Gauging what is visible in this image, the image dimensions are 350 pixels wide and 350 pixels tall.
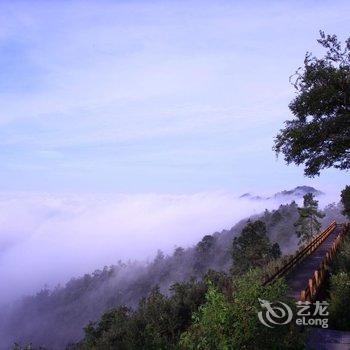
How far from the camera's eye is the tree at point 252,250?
48.4 metres

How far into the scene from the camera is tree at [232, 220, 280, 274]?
48438 millimetres

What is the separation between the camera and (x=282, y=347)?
9727mm

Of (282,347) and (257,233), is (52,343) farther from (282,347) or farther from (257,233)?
(282,347)

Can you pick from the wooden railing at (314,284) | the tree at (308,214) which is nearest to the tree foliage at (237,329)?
the wooden railing at (314,284)

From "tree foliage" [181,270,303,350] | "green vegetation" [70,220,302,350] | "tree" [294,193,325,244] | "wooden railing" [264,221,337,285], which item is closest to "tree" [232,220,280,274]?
"wooden railing" [264,221,337,285]

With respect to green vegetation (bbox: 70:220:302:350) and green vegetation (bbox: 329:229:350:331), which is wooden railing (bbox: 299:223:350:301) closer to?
green vegetation (bbox: 329:229:350:331)

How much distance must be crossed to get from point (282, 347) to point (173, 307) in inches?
319

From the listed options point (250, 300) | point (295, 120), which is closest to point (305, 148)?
point (295, 120)

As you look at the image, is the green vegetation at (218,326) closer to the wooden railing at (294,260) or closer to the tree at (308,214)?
the wooden railing at (294,260)

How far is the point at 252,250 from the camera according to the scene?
1946 inches

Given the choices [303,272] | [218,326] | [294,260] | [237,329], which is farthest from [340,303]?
[294,260]

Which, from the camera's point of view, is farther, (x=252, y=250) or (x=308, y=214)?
(x=308, y=214)

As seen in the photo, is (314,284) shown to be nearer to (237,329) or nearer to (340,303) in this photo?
(340,303)

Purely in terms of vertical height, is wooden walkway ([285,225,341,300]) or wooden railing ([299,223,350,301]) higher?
wooden railing ([299,223,350,301])
